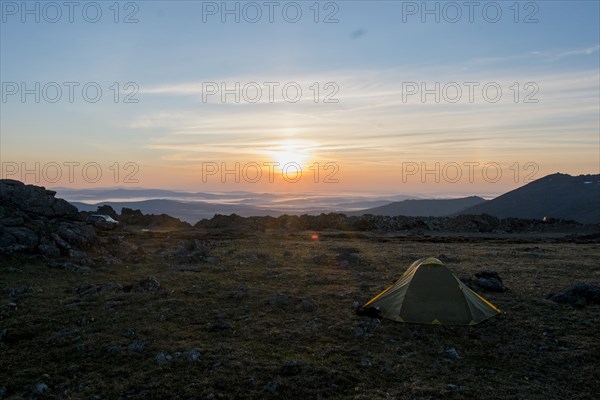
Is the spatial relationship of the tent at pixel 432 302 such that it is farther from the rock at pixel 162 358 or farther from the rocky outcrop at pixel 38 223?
the rocky outcrop at pixel 38 223

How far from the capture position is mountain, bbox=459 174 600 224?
126 metres

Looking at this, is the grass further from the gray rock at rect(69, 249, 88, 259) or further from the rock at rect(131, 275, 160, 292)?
the gray rock at rect(69, 249, 88, 259)

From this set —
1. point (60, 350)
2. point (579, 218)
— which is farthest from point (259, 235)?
point (579, 218)

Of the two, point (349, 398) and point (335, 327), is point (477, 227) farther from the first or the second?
point (349, 398)

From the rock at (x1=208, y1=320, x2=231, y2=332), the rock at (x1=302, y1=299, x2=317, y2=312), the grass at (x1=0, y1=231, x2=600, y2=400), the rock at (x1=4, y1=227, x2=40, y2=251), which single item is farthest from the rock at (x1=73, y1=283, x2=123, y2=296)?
the rock at (x1=4, y1=227, x2=40, y2=251)

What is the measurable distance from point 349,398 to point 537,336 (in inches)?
305

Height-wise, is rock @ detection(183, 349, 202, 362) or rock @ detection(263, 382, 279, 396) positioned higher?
rock @ detection(183, 349, 202, 362)

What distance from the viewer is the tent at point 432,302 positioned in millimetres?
15422

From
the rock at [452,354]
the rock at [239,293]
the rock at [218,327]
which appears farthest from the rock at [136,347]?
the rock at [452,354]

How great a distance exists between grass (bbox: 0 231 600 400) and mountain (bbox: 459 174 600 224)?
116 metres

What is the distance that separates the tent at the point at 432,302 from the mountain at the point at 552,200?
11557 centimetres

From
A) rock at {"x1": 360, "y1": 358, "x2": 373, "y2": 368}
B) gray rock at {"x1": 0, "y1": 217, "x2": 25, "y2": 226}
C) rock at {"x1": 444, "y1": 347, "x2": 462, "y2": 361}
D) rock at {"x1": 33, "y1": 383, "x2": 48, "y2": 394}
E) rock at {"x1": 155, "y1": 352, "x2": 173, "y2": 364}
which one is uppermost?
gray rock at {"x1": 0, "y1": 217, "x2": 25, "y2": 226}

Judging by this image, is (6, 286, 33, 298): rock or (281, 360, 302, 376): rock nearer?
(281, 360, 302, 376): rock

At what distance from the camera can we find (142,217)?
62.0 meters
